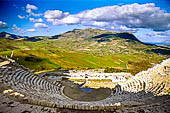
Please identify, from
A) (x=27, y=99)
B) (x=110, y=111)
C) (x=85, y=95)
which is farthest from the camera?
(x=85, y=95)

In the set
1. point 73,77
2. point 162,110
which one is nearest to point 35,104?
point 162,110

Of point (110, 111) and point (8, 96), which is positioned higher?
point (8, 96)

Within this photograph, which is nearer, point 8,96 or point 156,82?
point 8,96

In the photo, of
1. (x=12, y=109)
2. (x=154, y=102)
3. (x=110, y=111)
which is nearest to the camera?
(x=12, y=109)

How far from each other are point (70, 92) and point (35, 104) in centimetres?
1683

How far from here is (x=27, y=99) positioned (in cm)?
1059

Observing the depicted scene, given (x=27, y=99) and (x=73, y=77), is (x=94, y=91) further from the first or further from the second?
(x=27, y=99)

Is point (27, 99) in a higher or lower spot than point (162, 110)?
higher

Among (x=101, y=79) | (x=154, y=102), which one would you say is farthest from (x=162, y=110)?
(x=101, y=79)

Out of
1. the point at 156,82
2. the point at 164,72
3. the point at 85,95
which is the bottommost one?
the point at 85,95

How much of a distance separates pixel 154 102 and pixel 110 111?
5.33 meters

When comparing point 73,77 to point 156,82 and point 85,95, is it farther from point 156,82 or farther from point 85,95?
point 156,82

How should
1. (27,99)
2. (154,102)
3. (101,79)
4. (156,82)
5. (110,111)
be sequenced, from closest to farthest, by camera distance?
1. (110,111)
2. (27,99)
3. (154,102)
4. (156,82)
5. (101,79)

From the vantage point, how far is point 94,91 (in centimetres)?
2758
